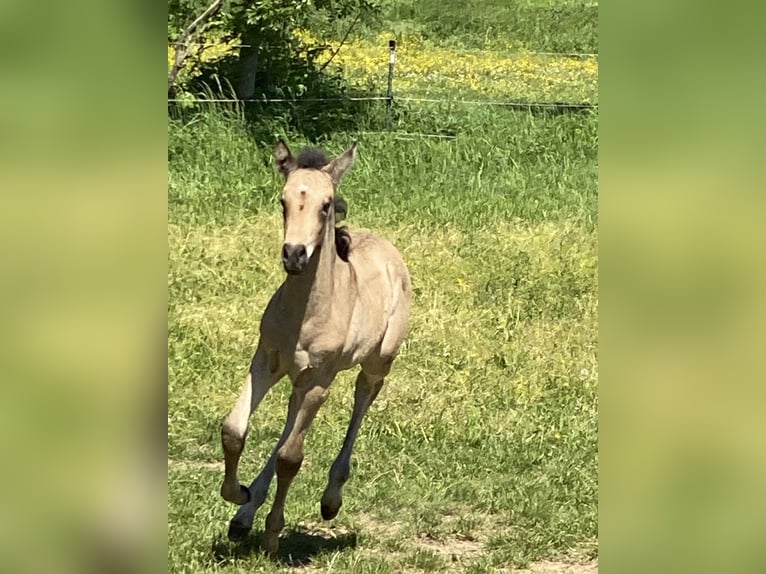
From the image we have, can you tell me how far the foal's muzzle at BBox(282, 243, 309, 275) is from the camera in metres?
3.72

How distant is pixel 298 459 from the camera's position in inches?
171

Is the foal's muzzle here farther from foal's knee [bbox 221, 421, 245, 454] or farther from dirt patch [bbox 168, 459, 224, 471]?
dirt patch [bbox 168, 459, 224, 471]

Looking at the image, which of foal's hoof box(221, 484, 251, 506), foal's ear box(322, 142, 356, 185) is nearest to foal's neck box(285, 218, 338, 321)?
foal's ear box(322, 142, 356, 185)

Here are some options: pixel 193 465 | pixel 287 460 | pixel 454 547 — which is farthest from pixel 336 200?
pixel 193 465

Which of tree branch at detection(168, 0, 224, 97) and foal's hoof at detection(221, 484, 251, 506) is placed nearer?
foal's hoof at detection(221, 484, 251, 506)

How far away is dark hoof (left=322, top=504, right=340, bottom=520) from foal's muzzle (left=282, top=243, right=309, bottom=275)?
1.47 m

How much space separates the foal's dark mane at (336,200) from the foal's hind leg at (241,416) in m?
0.64

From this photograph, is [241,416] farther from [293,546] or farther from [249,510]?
[293,546]

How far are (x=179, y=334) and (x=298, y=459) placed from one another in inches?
127

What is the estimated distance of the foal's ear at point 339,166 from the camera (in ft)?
13.7
